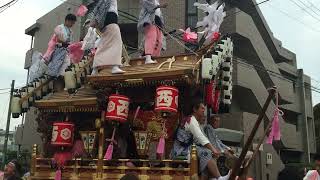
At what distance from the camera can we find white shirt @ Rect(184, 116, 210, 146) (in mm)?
5627

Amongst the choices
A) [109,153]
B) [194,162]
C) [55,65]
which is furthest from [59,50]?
[194,162]

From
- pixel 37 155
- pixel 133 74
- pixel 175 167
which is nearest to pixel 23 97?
pixel 37 155

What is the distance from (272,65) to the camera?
21844 mm

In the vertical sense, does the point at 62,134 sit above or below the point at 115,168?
above

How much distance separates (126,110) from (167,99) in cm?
89

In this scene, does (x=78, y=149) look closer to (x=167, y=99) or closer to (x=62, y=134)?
(x=62, y=134)

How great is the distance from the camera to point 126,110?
6.65 meters

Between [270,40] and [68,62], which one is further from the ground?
Answer: [270,40]

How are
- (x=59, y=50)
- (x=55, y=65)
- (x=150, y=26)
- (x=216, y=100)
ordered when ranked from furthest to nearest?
(x=59, y=50), (x=55, y=65), (x=150, y=26), (x=216, y=100)

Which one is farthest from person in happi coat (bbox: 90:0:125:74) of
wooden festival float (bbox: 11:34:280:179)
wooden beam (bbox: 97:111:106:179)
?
wooden beam (bbox: 97:111:106:179)

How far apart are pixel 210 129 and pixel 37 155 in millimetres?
3207

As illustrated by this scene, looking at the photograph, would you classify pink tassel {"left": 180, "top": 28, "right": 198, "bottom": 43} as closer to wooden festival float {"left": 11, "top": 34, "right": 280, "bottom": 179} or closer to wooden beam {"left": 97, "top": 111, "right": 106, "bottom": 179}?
wooden festival float {"left": 11, "top": 34, "right": 280, "bottom": 179}

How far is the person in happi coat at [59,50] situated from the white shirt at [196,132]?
3.69 meters

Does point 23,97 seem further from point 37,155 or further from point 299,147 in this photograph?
point 299,147
